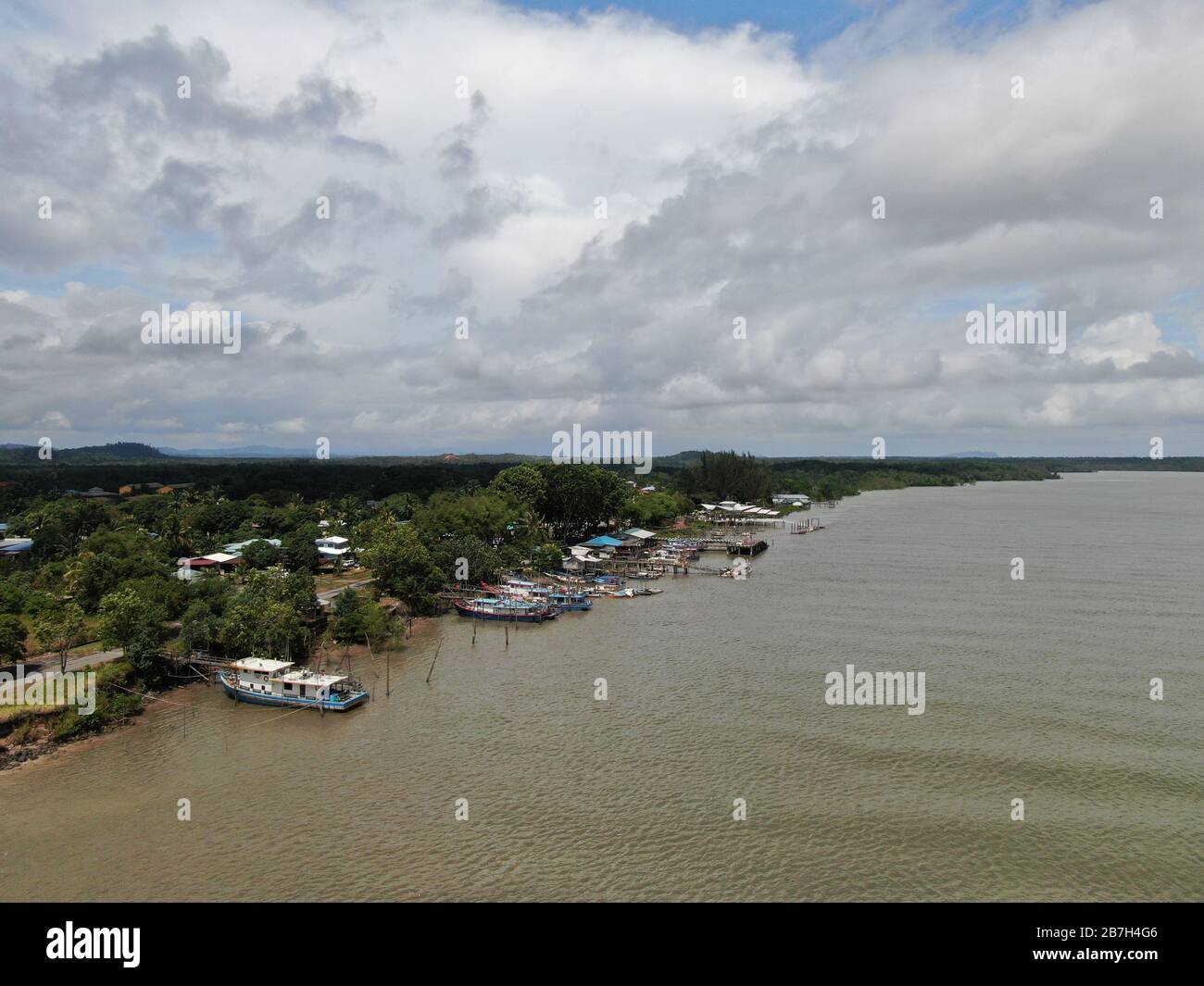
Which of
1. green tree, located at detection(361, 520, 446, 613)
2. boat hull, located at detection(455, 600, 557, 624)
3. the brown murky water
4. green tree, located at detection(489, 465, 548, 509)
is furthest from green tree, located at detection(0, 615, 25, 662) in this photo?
green tree, located at detection(489, 465, 548, 509)

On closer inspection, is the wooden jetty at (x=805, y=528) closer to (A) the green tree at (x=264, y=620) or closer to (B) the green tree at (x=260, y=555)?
(B) the green tree at (x=260, y=555)

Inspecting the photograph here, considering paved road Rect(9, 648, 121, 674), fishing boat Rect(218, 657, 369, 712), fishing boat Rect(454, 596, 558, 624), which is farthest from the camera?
fishing boat Rect(454, 596, 558, 624)

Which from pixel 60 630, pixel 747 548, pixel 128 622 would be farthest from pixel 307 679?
pixel 747 548

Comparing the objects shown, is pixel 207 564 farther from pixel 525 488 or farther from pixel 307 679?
pixel 525 488

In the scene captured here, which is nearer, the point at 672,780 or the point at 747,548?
the point at 672,780

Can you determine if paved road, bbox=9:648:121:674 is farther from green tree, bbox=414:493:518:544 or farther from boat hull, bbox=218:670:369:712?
green tree, bbox=414:493:518:544
